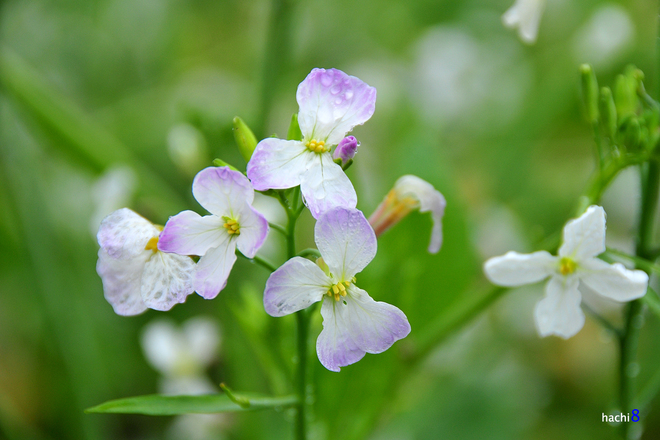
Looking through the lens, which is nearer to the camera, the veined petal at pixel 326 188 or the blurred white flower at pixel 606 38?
the veined petal at pixel 326 188

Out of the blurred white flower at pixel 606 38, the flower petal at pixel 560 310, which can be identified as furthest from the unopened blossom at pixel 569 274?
the blurred white flower at pixel 606 38

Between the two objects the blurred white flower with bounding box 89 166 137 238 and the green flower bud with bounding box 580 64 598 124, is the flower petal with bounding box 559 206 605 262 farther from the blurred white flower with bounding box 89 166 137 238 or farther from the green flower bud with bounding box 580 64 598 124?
the blurred white flower with bounding box 89 166 137 238

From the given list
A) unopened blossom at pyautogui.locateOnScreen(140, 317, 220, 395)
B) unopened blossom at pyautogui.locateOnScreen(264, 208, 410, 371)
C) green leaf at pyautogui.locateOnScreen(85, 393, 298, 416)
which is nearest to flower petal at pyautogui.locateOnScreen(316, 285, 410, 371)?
unopened blossom at pyautogui.locateOnScreen(264, 208, 410, 371)

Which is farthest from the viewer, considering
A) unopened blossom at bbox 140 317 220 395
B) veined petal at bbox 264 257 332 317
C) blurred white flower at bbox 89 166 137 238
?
unopened blossom at bbox 140 317 220 395

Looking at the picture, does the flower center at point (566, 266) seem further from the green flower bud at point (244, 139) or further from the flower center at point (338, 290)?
the green flower bud at point (244, 139)

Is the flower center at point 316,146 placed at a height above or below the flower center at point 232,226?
above

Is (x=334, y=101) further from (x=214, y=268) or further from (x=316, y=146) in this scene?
(x=214, y=268)
